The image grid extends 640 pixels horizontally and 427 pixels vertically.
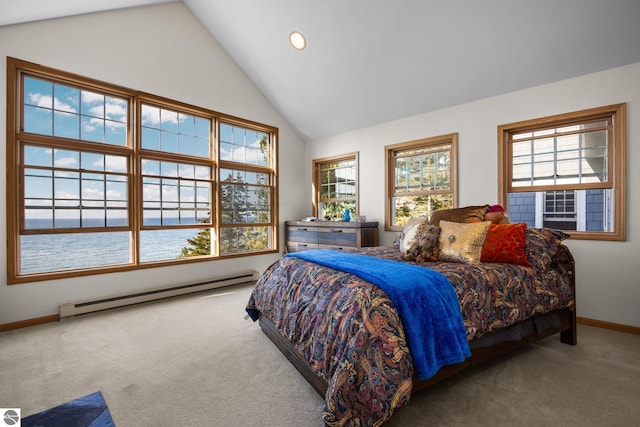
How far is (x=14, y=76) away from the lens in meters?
2.78

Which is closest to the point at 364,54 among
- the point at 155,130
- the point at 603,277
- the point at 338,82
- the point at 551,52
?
the point at 338,82

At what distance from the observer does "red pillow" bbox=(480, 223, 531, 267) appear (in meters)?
2.23

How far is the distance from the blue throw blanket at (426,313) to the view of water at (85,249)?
3151mm

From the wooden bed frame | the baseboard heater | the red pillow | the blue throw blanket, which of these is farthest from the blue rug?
the red pillow

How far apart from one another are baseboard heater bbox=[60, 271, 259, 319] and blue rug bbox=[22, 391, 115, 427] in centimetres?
178

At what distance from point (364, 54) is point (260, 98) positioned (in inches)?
80.7

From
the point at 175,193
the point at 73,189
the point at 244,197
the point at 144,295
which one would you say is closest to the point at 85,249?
the point at 73,189

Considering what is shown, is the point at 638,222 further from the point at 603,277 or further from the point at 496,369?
the point at 496,369

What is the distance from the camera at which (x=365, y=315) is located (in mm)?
1432

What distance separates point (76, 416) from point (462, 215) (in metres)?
3.08

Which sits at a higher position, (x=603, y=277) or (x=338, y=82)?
(x=338, y=82)

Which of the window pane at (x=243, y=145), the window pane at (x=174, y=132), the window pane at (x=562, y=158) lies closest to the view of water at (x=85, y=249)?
the window pane at (x=174, y=132)

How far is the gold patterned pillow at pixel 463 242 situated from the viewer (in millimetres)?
2232
